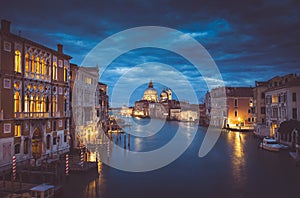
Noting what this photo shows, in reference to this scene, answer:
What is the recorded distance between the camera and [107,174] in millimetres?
21375

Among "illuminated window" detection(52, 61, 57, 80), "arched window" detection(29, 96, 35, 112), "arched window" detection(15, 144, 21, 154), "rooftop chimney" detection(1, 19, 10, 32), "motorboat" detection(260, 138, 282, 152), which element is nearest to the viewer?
"rooftop chimney" detection(1, 19, 10, 32)

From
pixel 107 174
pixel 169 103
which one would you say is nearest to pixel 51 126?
pixel 107 174

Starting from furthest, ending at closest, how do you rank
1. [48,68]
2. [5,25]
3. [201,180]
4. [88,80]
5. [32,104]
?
1. [88,80]
2. [48,68]
3. [32,104]
4. [5,25]
5. [201,180]

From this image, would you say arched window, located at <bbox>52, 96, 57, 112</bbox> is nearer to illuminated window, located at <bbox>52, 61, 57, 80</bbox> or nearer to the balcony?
the balcony

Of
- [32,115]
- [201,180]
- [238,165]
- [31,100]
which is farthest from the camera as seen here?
[238,165]

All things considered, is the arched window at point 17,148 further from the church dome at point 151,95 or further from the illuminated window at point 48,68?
the church dome at point 151,95

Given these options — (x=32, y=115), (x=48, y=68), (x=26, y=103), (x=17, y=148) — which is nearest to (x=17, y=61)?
(x=26, y=103)

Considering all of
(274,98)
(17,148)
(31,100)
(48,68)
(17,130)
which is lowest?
(17,148)

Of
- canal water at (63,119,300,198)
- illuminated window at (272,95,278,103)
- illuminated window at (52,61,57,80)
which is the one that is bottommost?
canal water at (63,119,300,198)

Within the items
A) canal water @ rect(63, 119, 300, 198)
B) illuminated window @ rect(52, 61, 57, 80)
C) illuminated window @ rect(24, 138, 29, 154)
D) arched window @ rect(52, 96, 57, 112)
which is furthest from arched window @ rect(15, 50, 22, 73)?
canal water @ rect(63, 119, 300, 198)

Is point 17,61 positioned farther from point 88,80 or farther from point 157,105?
point 157,105

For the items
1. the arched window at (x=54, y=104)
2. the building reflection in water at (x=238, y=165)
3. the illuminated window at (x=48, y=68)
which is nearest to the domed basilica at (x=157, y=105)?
the building reflection in water at (x=238, y=165)

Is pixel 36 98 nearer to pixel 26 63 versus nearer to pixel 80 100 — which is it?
pixel 26 63

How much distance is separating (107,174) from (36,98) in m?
9.24
